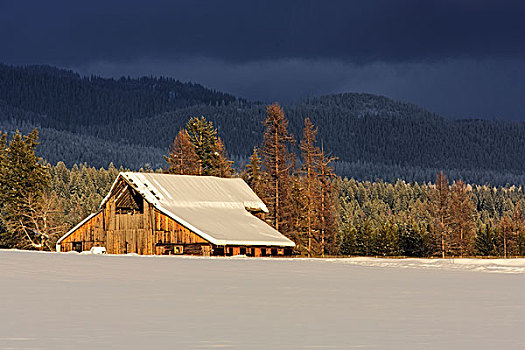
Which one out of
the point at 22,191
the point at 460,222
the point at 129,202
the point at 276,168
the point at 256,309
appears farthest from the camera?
the point at 460,222

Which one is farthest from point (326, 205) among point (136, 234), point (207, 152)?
point (136, 234)

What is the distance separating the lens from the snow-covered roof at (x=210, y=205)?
226 ft

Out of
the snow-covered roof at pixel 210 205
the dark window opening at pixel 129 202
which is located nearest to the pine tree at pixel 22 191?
the dark window opening at pixel 129 202

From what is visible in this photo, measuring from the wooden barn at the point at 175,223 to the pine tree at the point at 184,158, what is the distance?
1740 cm

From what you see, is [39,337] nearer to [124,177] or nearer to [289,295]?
[289,295]

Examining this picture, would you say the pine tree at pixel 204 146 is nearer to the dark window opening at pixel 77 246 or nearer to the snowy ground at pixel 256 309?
the dark window opening at pixel 77 246

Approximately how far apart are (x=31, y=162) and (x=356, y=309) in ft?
242

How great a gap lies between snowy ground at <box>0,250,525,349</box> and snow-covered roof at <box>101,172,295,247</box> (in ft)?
86.5

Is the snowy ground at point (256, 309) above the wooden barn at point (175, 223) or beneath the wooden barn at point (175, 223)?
beneath

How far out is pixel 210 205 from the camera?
7719 centimetres

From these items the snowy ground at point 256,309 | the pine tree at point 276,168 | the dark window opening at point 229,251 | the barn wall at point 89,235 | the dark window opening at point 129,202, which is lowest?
the snowy ground at point 256,309

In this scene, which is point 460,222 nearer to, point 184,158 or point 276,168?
point 276,168

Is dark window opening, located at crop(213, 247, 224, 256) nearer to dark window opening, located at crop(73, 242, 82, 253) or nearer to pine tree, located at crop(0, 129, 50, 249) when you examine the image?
dark window opening, located at crop(73, 242, 82, 253)

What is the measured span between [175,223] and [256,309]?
46871mm
